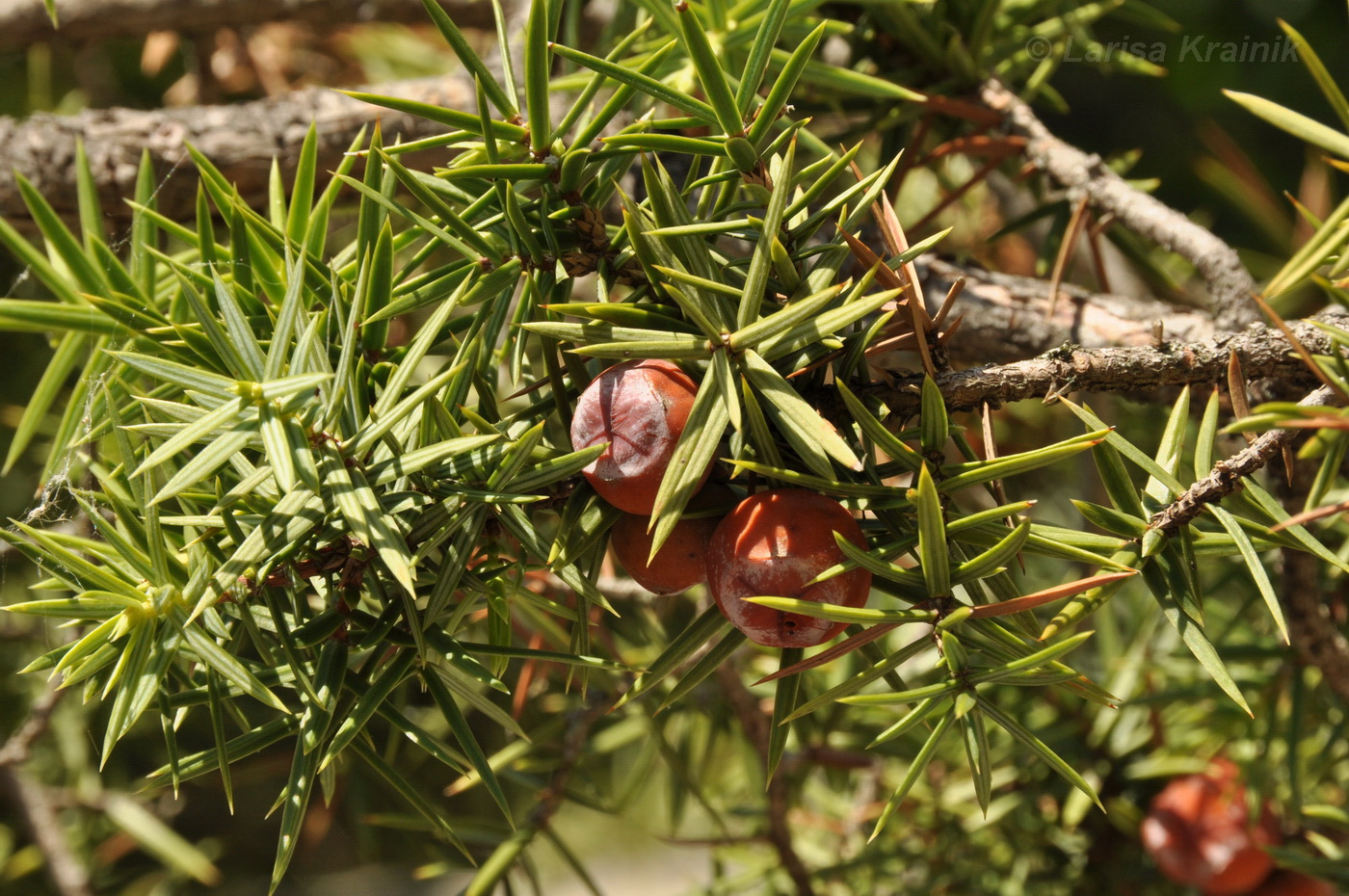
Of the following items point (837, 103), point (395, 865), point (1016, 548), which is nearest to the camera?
point (1016, 548)

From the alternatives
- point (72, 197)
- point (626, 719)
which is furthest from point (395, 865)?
point (72, 197)

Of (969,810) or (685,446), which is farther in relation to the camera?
(969,810)

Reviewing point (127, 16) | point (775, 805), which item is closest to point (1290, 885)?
point (775, 805)

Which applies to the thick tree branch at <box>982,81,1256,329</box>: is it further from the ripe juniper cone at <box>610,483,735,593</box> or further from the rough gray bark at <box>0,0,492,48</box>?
the rough gray bark at <box>0,0,492,48</box>


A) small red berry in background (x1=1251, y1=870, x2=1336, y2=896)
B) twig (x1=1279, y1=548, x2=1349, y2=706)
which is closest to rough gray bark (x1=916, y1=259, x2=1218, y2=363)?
twig (x1=1279, y1=548, x2=1349, y2=706)

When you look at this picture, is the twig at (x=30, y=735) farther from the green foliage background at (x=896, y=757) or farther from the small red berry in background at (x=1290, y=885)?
the small red berry in background at (x=1290, y=885)

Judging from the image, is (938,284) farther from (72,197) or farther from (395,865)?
(395,865)
